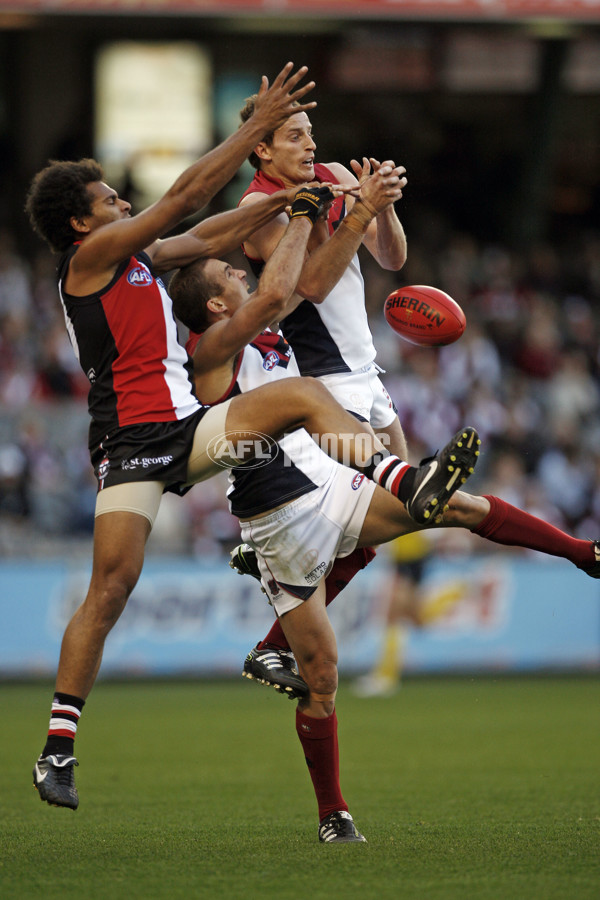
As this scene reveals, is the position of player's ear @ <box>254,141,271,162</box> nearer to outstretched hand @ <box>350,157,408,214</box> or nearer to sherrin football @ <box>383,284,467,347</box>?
outstretched hand @ <box>350,157,408,214</box>

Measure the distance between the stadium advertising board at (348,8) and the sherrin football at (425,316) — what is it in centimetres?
966

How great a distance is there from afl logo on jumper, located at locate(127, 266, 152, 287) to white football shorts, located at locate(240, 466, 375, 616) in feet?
3.62

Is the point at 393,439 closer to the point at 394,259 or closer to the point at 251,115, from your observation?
the point at 394,259

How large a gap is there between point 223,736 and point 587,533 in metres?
6.06

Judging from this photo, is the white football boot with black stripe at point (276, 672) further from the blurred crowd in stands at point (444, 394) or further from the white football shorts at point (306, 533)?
the blurred crowd in stands at point (444, 394)

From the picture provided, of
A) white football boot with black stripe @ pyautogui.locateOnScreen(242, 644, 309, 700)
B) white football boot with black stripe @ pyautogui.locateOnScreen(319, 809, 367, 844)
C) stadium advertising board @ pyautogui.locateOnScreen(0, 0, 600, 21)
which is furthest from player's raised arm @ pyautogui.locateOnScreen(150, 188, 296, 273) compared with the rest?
stadium advertising board @ pyautogui.locateOnScreen(0, 0, 600, 21)

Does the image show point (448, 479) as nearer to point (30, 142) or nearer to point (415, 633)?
point (415, 633)

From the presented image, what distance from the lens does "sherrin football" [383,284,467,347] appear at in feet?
18.5

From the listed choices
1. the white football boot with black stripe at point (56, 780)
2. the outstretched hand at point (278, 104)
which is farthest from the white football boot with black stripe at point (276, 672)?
the outstretched hand at point (278, 104)

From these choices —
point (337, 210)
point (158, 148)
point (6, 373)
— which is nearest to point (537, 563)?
point (6, 373)

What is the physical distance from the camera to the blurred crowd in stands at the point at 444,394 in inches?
494

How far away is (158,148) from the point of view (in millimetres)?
18469

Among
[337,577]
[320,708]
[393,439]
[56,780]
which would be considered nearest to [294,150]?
[393,439]

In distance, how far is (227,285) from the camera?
5422mm
